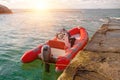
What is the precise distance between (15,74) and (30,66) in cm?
114

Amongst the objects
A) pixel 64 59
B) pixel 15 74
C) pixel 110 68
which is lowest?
pixel 15 74

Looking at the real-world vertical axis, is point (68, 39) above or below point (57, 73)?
above

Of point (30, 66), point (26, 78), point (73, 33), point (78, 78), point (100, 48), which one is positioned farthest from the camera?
point (73, 33)

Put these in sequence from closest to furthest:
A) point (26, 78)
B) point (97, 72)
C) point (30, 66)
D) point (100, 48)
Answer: point (97, 72), point (100, 48), point (26, 78), point (30, 66)

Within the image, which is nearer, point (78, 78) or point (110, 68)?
point (78, 78)

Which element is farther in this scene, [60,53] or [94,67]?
[60,53]

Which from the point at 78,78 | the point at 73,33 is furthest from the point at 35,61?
the point at 78,78

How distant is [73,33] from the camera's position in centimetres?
1584

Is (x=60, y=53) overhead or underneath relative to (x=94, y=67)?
underneath

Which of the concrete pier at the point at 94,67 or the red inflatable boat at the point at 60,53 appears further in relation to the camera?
the red inflatable boat at the point at 60,53

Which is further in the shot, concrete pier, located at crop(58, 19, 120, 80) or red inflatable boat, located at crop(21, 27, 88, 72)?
red inflatable boat, located at crop(21, 27, 88, 72)

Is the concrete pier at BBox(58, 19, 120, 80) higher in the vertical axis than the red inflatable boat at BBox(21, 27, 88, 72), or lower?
higher

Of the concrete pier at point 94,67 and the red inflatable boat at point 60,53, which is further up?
the concrete pier at point 94,67

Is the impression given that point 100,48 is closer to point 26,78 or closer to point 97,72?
point 97,72
